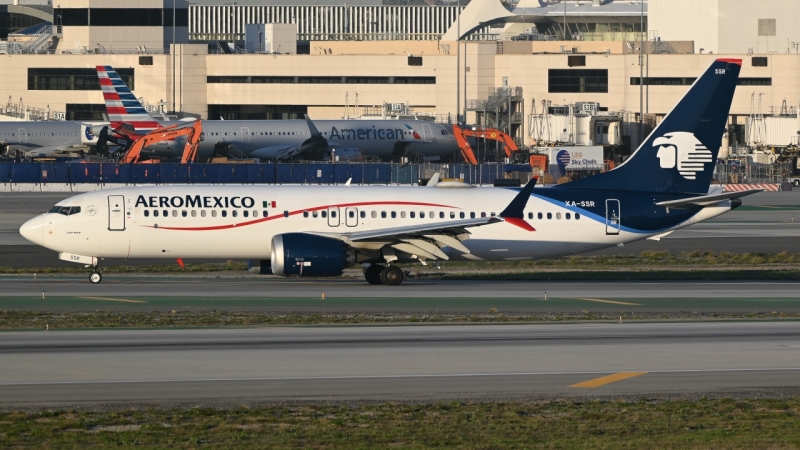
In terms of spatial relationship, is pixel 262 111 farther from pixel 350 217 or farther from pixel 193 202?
pixel 193 202

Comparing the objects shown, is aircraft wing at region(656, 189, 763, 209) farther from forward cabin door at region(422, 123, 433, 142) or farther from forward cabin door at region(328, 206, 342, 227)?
forward cabin door at region(422, 123, 433, 142)

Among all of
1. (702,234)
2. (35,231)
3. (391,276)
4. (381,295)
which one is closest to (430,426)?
(381,295)

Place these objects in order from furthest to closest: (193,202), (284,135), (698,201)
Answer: (284,135)
(698,201)
(193,202)

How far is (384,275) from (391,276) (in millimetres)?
249

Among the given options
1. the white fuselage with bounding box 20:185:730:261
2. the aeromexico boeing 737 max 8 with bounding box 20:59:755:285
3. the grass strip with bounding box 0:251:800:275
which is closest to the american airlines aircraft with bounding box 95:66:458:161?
the grass strip with bounding box 0:251:800:275

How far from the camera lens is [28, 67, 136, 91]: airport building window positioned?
131m

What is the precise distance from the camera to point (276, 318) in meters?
32.4

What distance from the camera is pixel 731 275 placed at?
4562 centimetres

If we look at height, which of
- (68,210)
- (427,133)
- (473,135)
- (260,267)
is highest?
(427,133)

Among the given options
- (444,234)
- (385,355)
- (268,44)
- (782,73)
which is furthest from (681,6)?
(385,355)

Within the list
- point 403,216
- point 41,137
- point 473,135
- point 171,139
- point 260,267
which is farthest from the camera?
point 41,137

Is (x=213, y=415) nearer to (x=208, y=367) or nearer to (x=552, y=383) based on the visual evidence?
(x=208, y=367)

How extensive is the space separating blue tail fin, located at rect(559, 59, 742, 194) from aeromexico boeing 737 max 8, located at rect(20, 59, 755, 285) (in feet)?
0.12

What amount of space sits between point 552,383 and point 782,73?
107757mm
